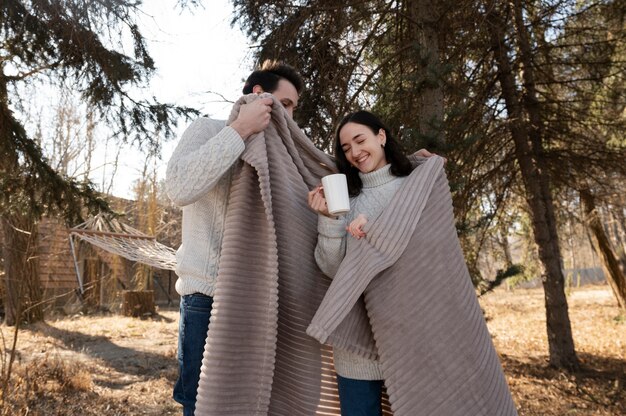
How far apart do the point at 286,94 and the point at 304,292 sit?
715 mm

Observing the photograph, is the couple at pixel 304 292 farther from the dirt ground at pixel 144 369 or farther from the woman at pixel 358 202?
the dirt ground at pixel 144 369

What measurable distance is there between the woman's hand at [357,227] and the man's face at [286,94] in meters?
0.50

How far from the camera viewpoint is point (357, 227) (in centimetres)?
145

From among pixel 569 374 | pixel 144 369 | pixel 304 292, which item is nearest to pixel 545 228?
pixel 569 374

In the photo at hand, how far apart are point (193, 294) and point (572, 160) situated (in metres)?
5.30

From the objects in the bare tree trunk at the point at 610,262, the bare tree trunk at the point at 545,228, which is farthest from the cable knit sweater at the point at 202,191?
the bare tree trunk at the point at 610,262

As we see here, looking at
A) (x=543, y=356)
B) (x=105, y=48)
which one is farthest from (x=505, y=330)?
(x=105, y=48)

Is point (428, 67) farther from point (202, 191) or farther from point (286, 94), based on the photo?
point (202, 191)

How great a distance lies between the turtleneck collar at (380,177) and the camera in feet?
5.57

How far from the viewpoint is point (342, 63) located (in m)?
3.95

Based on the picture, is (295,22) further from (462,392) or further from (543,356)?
(543,356)

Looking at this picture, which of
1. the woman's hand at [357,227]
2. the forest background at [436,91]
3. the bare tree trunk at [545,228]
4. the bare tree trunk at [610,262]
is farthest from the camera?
the bare tree trunk at [610,262]

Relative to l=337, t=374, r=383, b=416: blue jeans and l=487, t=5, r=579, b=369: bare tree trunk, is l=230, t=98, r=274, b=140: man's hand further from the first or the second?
l=487, t=5, r=579, b=369: bare tree trunk

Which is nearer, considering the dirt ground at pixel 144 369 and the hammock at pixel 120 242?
the hammock at pixel 120 242
